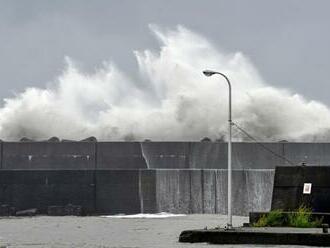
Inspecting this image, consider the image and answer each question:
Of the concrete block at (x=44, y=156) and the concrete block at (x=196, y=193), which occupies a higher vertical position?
the concrete block at (x=44, y=156)

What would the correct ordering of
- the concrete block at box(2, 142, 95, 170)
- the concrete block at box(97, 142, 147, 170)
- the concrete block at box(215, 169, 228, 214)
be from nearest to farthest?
the concrete block at box(215, 169, 228, 214)
the concrete block at box(2, 142, 95, 170)
the concrete block at box(97, 142, 147, 170)

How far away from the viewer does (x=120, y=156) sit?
60.9 meters

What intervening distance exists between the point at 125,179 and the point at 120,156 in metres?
2.56

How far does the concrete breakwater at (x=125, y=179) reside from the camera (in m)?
59.2

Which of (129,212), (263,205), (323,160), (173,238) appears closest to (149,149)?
(129,212)

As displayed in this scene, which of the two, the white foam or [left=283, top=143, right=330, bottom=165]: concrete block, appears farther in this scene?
[left=283, top=143, right=330, bottom=165]: concrete block

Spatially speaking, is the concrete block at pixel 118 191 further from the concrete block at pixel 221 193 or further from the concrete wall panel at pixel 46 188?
the concrete block at pixel 221 193

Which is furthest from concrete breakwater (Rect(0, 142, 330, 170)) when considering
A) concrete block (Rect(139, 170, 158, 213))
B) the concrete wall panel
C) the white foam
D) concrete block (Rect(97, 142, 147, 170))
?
the white foam

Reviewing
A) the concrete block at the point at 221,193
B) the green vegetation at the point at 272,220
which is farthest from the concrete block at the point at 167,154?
the green vegetation at the point at 272,220

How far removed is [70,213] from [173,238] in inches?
1089

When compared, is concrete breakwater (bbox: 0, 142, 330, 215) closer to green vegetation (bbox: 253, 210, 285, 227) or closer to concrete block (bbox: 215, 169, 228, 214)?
concrete block (bbox: 215, 169, 228, 214)

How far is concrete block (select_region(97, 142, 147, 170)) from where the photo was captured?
198ft

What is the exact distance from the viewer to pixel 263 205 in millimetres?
59375

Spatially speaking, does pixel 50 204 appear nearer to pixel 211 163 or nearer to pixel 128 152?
pixel 128 152
